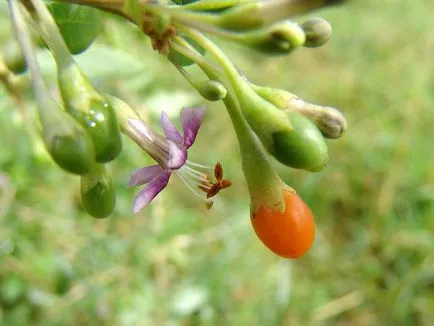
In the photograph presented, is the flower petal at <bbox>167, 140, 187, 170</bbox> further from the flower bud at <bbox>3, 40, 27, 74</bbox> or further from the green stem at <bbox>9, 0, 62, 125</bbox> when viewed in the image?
the flower bud at <bbox>3, 40, 27, 74</bbox>

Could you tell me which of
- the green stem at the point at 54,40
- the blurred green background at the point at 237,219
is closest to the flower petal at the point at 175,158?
the green stem at the point at 54,40

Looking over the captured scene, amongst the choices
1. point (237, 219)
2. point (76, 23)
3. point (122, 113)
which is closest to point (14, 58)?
point (76, 23)

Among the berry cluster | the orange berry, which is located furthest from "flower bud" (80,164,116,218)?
the orange berry

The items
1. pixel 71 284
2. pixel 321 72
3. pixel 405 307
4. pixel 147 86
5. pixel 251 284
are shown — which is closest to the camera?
pixel 71 284

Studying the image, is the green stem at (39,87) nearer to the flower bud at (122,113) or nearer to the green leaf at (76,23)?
the flower bud at (122,113)

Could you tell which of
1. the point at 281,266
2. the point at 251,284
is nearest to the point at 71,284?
the point at 251,284

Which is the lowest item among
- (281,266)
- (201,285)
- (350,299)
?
(350,299)

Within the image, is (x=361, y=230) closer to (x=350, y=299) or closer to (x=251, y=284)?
(x=350, y=299)
